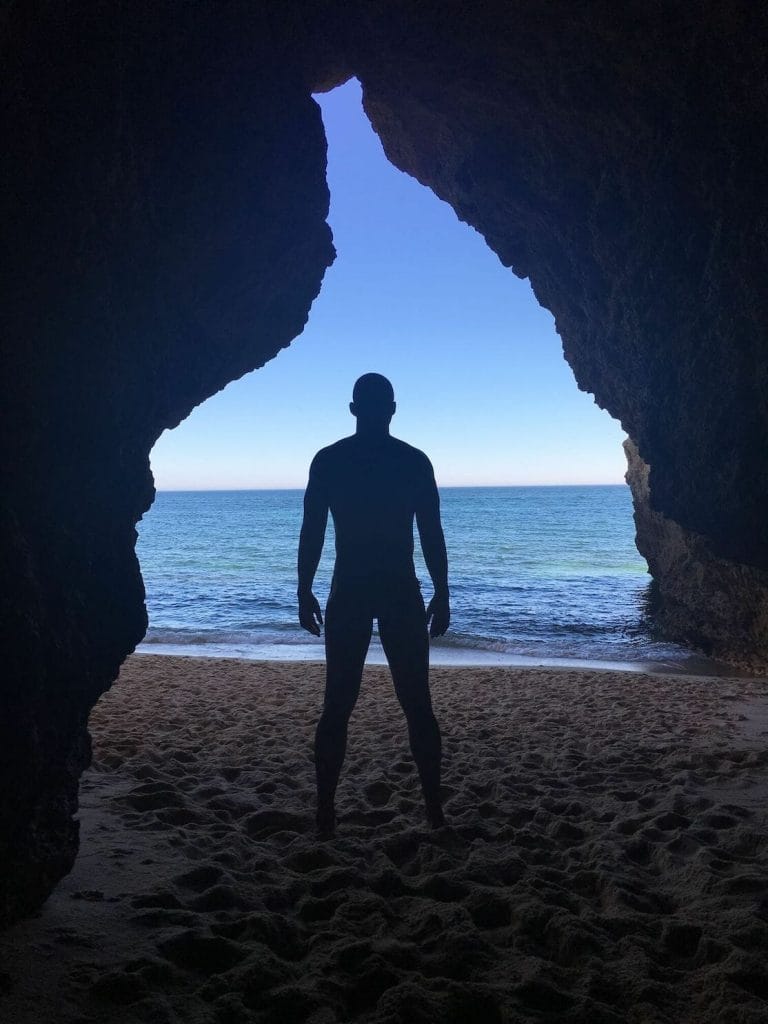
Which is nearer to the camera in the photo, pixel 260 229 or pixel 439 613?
pixel 439 613

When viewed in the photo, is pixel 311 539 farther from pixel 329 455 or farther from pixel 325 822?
pixel 325 822

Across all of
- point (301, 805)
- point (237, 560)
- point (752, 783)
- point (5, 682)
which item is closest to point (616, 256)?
point (752, 783)

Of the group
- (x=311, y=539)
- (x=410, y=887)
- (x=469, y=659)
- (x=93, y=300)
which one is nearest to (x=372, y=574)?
(x=311, y=539)

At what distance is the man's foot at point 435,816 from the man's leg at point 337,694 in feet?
1.88

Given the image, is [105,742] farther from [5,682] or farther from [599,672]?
[599,672]

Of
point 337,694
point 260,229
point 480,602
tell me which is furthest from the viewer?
point 480,602

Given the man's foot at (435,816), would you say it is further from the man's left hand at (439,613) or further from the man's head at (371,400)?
the man's head at (371,400)

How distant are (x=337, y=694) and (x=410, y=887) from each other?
1.07 metres

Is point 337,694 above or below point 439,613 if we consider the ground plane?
below

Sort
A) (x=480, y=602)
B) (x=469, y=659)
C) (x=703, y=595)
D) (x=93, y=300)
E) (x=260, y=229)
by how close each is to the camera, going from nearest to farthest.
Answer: (x=93, y=300) → (x=260, y=229) → (x=703, y=595) → (x=469, y=659) → (x=480, y=602)

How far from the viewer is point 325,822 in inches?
149

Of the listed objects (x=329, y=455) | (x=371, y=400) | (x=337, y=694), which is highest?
(x=371, y=400)

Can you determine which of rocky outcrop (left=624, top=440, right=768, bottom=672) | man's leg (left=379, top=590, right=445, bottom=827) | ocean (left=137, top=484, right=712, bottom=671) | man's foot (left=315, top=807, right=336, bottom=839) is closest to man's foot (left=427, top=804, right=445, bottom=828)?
man's leg (left=379, top=590, right=445, bottom=827)

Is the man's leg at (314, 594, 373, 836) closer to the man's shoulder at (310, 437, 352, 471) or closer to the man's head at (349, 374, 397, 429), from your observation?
the man's shoulder at (310, 437, 352, 471)
